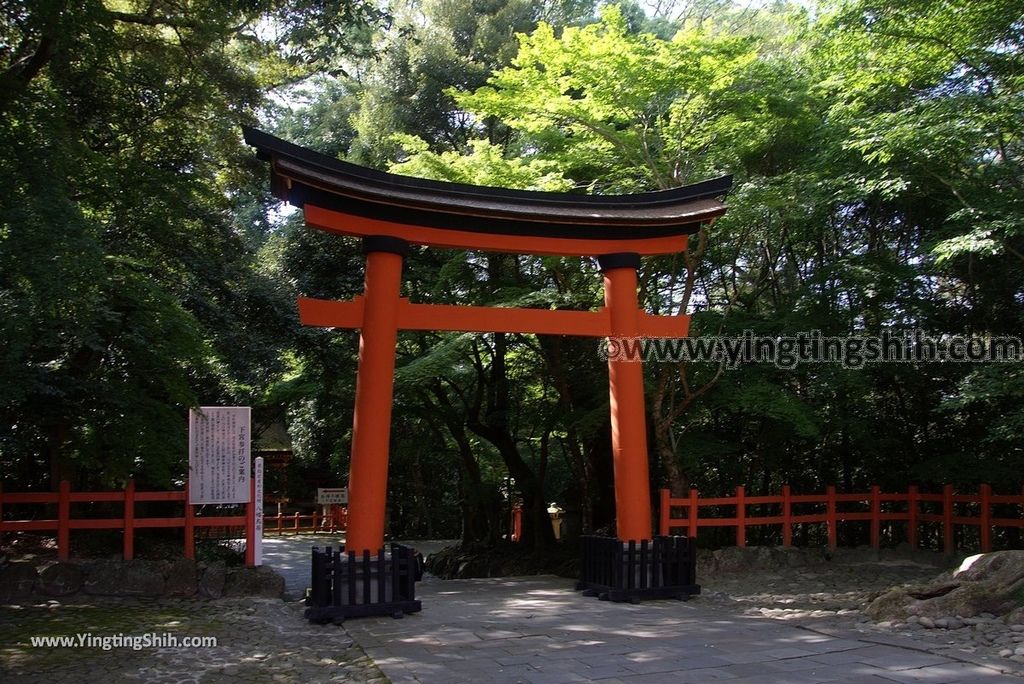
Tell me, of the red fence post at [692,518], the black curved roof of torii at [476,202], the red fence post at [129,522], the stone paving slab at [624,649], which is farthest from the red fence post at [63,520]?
the red fence post at [692,518]

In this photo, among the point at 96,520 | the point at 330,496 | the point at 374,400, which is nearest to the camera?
the point at 374,400

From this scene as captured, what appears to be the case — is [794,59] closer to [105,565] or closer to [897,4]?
[897,4]

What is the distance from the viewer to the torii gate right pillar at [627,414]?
8.80 m

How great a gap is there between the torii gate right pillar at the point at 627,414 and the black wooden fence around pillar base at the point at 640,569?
183mm

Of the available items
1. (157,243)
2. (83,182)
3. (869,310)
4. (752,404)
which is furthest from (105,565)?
(869,310)

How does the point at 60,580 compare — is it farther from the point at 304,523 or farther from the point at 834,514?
the point at 304,523

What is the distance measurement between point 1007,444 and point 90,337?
12793mm

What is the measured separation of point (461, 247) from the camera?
8844 millimetres

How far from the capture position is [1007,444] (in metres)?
11.8

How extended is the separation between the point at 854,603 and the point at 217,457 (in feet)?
24.5

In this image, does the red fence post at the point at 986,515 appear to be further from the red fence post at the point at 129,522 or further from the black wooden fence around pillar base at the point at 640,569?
the red fence post at the point at 129,522

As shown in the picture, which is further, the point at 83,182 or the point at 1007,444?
the point at 1007,444

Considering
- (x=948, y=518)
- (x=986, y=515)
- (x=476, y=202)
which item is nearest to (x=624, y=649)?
(x=476, y=202)

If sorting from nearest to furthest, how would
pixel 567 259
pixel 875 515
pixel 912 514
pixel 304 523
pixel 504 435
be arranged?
pixel 875 515 < pixel 912 514 < pixel 567 259 < pixel 504 435 < pixel 304 523
